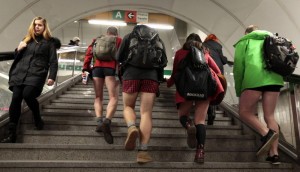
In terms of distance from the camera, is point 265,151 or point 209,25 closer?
point 265,151

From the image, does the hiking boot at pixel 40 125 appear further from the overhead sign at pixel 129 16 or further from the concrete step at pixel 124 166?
the overhead sign at pixel 129 16

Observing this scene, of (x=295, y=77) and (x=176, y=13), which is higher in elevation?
(x=176, y=13)

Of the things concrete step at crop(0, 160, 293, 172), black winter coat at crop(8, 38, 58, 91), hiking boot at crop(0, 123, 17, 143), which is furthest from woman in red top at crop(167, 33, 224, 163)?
hiking boot at crop(0, 123, 17, 143)

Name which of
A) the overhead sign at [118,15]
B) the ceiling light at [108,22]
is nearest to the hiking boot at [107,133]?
the overhead sign at [118,15]

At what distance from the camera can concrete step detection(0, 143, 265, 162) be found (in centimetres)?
330

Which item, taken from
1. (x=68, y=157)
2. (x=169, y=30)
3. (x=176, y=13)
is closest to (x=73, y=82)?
(x=176, y=13)

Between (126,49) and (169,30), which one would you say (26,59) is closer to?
(126,49)

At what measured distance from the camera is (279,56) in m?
3.34

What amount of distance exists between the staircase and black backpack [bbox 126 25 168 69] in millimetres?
921

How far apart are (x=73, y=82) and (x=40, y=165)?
192 inches

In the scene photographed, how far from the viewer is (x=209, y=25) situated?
9.06 meters

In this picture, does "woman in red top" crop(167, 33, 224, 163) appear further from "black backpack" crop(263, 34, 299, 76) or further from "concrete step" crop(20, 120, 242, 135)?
"concrete step" crop(20, 120, 242, 135)

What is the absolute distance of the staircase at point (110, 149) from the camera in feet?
9.69

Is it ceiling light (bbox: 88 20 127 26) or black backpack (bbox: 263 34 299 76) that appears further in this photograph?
ceiling light (bbox: 88 20 127 26)
